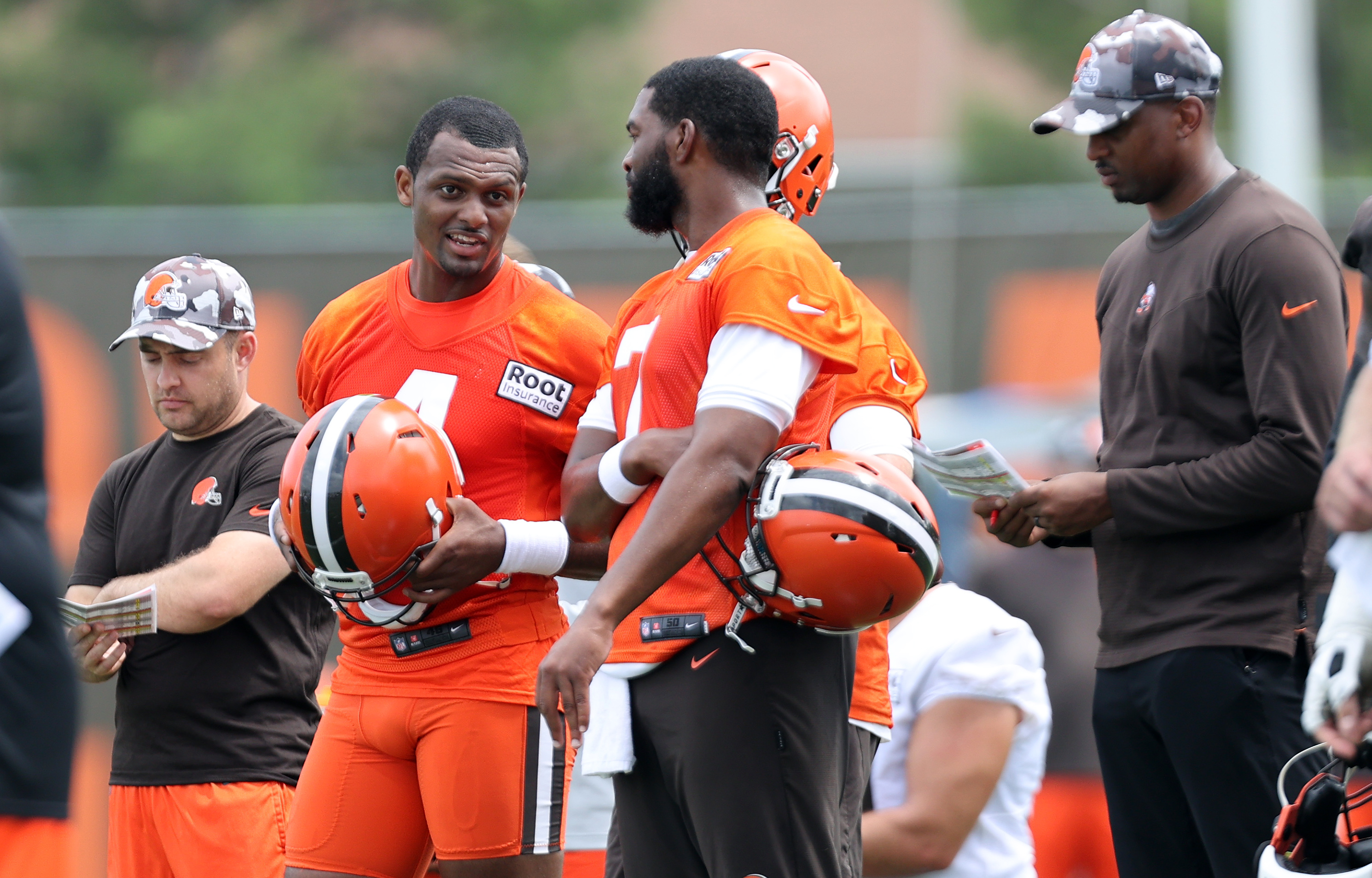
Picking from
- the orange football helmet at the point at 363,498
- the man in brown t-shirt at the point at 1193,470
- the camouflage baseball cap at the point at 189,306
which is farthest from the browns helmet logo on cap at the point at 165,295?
the man in brown t-shirt at the point at 1193,470

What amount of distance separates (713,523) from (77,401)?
7.44 metres

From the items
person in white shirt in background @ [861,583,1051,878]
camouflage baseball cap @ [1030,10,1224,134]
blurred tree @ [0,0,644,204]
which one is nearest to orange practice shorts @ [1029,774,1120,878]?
person in white shirt in background @ [861,583,1051,878]

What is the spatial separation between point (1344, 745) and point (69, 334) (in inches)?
332

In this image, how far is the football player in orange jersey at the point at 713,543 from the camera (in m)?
3.53

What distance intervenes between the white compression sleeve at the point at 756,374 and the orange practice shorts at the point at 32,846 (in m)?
1.55

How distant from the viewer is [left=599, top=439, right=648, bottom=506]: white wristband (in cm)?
385

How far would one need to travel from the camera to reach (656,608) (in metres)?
3.78

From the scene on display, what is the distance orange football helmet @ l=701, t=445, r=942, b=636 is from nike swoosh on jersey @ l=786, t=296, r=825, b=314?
1.05ft

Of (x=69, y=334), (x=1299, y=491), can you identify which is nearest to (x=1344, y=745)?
(x=1299, y=491)

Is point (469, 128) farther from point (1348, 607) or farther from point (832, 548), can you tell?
point (1348, 607)

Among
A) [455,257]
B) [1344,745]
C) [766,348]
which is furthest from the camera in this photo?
[455,257]

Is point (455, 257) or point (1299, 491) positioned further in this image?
point (455, 257)

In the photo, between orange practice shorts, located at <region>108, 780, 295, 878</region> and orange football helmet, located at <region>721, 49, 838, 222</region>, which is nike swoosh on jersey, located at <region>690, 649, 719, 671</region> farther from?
orange practice shorts, located at <region>108, 780, 295, 878</region>

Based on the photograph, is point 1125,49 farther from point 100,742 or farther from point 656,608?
point 100,742
